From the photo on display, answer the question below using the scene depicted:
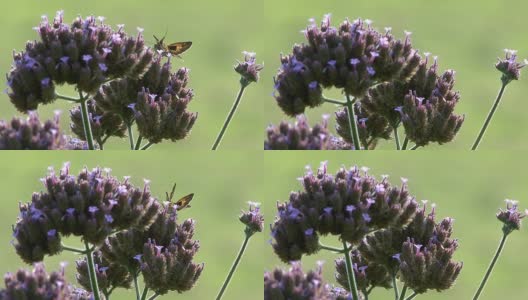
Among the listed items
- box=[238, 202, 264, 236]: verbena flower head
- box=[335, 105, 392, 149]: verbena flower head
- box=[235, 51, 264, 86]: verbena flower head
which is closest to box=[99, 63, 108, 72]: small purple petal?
box=[235, 51, 264, 86]: verbena flower head

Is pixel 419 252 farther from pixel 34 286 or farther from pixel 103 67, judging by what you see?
pixel 34 286

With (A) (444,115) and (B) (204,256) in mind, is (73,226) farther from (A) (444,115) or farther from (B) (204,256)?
(B) (204,256)

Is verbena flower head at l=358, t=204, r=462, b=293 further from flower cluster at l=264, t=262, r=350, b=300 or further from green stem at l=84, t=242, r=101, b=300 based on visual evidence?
green stem at l=84, t=242, r=101, b=300

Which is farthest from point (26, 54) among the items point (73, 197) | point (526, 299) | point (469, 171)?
point (469, 171)

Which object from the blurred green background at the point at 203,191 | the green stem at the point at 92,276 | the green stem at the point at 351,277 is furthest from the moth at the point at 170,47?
the blurred green background at the point at 203,191

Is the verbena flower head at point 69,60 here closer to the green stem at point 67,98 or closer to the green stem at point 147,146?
the green stem at point 67,98

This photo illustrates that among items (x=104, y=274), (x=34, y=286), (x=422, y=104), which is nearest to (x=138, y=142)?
(x=104, y=274)

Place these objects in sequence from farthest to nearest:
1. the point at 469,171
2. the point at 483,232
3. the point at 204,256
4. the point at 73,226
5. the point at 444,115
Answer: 1. the point at 469,171
2. the point at 483,232
3. the point at 204,256
4. the point at 444,115
5. the point at 73,226
